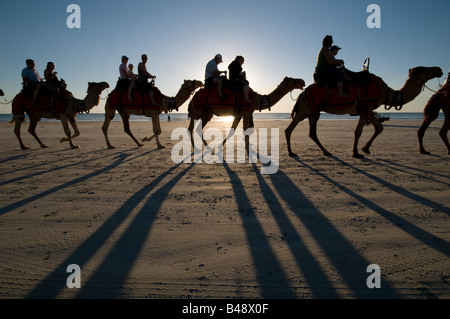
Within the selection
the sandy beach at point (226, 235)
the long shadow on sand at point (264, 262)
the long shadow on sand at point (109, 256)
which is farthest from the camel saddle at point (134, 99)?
the long shadow on sand at point (264, 262)

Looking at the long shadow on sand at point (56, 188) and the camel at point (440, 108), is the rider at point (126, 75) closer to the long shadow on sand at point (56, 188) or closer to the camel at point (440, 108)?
the long shadow on sand at point (56, 188)

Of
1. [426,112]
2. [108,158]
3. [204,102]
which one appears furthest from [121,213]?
[426,112]

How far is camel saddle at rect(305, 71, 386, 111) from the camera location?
7066 millimetres

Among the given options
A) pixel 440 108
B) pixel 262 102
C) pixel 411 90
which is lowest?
pixel 440 108

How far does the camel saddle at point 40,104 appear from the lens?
9234mm

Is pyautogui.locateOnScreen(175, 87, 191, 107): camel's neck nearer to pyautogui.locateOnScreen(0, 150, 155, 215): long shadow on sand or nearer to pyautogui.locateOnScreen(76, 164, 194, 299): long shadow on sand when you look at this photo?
pyautogui.locateOnScreen(0, 150, 155, 215): long shadow on sand

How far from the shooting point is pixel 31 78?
8930mm

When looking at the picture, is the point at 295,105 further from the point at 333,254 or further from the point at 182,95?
the point at 333,254

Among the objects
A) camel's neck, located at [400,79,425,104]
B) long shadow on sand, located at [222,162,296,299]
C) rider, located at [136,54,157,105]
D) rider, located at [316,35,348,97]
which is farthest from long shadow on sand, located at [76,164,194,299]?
camel's neck, located at [400,79,425,104]

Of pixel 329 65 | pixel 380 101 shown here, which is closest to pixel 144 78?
pixel 329 65

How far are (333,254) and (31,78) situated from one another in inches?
445

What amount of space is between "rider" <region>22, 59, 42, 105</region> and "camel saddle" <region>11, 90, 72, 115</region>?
0.67 feet

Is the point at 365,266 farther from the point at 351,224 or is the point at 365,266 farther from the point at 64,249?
the point at 64,249

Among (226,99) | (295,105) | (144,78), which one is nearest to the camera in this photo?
(295,105)
